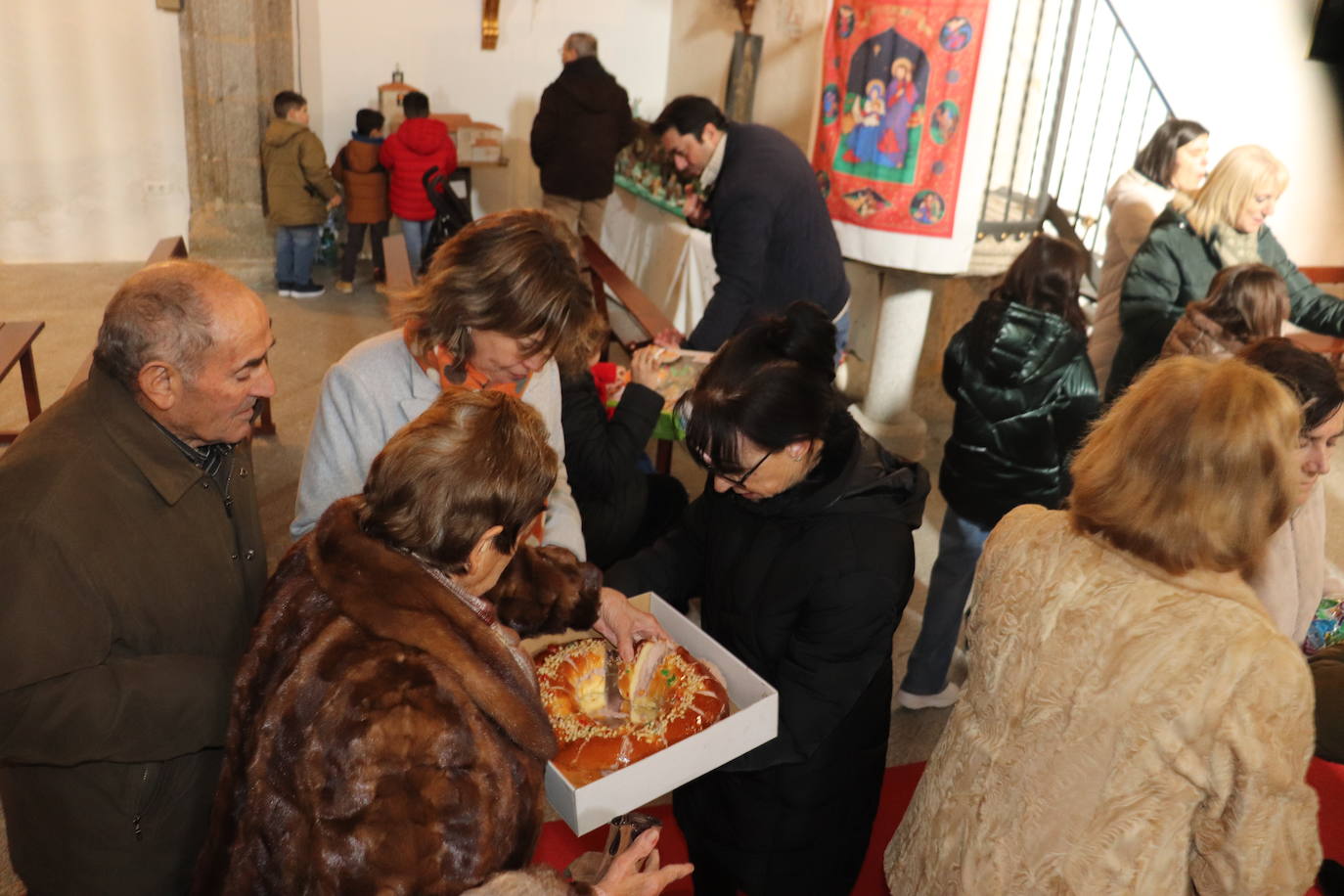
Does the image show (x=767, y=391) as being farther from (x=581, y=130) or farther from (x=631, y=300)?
(x=581, y=130)

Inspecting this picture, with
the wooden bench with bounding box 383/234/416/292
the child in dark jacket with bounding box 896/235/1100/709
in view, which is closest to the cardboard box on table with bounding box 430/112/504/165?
the wooden bench with bounding box 383/234/416/292

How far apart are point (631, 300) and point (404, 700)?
138 inches

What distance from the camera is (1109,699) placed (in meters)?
1.75

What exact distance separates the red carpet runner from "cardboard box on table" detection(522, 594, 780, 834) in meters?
0.75

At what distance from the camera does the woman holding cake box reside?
2020mm

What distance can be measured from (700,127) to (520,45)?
6.47m

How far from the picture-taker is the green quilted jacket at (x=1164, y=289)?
4.36m

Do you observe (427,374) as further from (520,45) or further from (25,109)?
(520,45)

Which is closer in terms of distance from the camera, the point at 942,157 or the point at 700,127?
the point at 700,127

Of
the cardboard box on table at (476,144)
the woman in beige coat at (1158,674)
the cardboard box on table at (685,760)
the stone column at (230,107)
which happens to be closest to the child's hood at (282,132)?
the stone column at (230,107)

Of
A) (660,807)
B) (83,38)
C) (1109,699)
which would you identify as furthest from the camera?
(83,38)

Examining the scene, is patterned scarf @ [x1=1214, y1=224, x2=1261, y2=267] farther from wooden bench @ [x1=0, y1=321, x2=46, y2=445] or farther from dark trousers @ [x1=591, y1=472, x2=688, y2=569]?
wooden bench @ [x1=0, y1=321, x2=46, y2=445]

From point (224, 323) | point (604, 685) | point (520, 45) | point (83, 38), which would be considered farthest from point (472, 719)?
point (520, 45)

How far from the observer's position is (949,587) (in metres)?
3.80
